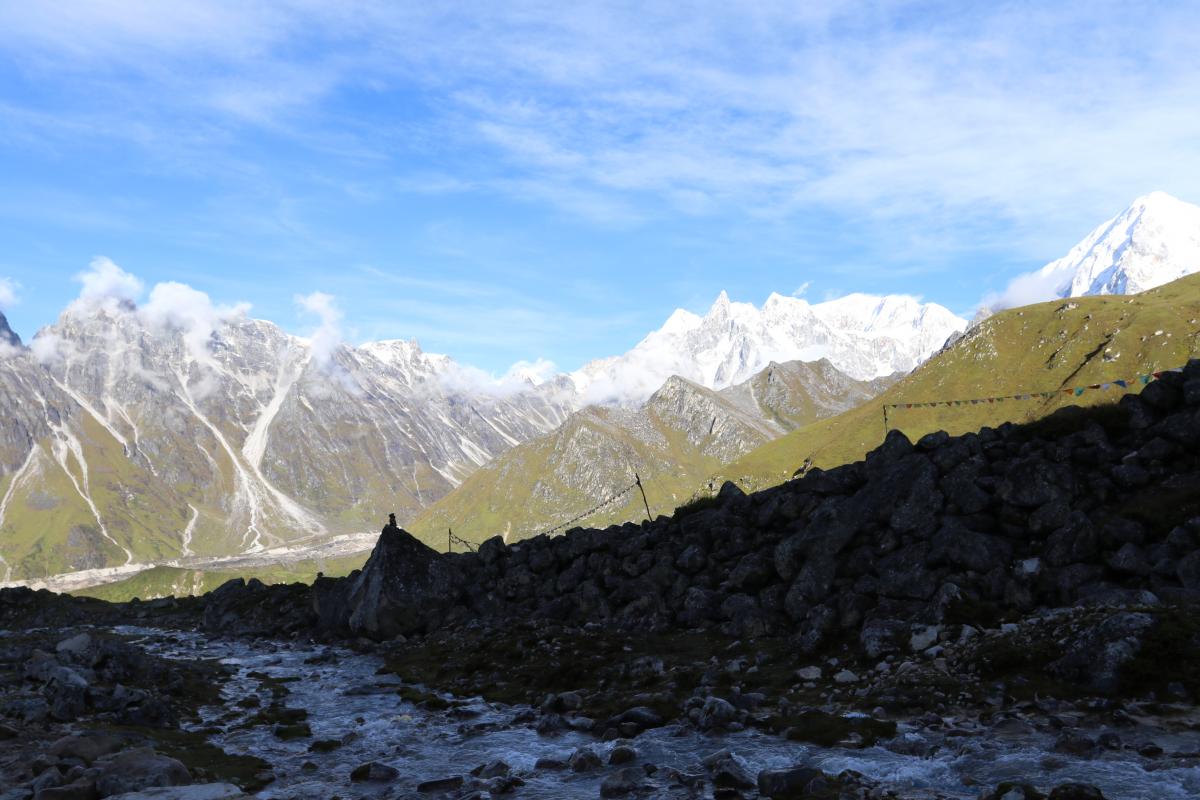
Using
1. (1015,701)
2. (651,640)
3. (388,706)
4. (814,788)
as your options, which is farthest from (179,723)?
(1015,701)

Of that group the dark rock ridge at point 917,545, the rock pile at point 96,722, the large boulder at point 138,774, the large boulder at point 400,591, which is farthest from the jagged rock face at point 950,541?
the large boulder at point 138,774

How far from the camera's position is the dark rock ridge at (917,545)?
2670cm

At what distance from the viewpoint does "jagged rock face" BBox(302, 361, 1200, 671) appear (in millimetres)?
26344

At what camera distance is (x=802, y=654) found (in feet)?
91.6

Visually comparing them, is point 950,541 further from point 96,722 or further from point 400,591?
point 400,591

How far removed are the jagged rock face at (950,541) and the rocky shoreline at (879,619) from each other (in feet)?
0.32

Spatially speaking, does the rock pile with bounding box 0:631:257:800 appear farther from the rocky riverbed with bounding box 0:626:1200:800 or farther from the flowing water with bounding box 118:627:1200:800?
the flowing water with bounding box 118:627:1200:800

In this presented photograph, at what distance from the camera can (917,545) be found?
30.4 m

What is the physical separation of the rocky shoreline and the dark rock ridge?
0.11 meters

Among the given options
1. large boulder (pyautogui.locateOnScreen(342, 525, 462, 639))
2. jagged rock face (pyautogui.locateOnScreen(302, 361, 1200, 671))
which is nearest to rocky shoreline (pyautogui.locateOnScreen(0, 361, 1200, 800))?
jagged rock face (pyautogui.locateOnScreen(302, 361, 1200, 671))

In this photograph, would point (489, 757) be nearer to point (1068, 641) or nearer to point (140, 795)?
point (140, 795)

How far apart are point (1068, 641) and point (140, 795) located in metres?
24.4

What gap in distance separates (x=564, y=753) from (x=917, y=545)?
17.1 m

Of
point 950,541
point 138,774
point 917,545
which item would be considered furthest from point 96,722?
point 950,541
